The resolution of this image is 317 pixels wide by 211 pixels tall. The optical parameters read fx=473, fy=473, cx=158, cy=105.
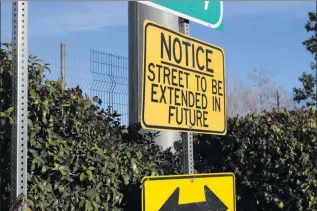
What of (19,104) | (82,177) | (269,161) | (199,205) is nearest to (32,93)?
(19,104)

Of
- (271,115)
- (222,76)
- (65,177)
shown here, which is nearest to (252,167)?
(271,115)

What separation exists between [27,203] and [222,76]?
6.10 feet

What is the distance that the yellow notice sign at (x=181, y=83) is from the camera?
300cm

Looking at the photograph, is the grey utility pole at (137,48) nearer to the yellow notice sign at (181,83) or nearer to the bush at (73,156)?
the bush at (73,156)

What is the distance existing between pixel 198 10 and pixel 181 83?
0.70 meters

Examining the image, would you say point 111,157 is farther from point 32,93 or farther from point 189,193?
point 32,93

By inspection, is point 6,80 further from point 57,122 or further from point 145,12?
point 145,12

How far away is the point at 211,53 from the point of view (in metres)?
3.67

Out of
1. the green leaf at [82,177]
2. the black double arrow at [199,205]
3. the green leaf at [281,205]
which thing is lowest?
the green leaf at [281,205]

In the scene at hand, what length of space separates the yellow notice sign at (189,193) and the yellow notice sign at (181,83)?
34 centimetres

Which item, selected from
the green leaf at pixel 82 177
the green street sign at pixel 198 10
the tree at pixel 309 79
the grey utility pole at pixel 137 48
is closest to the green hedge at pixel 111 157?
the green leaf at pixel 82 177

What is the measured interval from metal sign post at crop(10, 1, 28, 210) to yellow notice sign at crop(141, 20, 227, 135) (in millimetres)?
732

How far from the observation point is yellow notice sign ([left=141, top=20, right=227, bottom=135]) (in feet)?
9.86

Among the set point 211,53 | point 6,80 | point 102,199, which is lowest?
point 102,199
